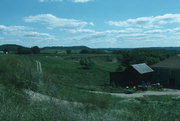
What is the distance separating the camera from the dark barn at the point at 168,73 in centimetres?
3601

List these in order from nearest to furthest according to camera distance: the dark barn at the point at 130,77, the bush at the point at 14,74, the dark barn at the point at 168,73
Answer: the bush at the point at 14,74
the dark barn at the point at 168,73
the dark barn at the point at 130,77

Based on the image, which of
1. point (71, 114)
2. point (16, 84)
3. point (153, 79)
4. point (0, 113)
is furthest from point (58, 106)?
point (153, 79)

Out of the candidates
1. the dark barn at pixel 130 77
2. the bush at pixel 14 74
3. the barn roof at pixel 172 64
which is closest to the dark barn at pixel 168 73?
the barn roof at pixel 172 64

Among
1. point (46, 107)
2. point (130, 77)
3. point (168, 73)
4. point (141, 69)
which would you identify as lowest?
point (130, 77)

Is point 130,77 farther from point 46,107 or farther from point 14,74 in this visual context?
point 46,107

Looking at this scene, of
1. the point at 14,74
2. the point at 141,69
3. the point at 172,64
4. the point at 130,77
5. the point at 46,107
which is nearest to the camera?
the point at 46,107

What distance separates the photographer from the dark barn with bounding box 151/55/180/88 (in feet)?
118

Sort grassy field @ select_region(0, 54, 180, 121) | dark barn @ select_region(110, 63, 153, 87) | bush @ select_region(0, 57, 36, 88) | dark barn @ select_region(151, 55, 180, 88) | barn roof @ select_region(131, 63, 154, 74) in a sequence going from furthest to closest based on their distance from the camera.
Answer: barn roof @ select_region(131, 63, 154, 74) → dark barn @ select_region(110, 63, 153, 87) → dark barn @ select_region(151, 55, 180, 88) → bush @ select_region(0, 57, 36, 88) → grassy field @ select_region(0, 54, 180, 121)

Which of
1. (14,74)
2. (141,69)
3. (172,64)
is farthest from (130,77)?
(14,74)

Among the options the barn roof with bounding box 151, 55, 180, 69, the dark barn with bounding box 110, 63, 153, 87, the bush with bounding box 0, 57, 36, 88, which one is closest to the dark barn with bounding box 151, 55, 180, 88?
the barn roof with bounding box 151, 55, 180, 69

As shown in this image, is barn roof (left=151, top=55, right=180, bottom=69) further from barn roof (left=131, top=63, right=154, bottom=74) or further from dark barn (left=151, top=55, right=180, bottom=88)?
barn roof (left=131, top=63, right=154, bottom=74)

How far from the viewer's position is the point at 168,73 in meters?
36.8

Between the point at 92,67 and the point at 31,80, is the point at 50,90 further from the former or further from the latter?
the point at 92,67

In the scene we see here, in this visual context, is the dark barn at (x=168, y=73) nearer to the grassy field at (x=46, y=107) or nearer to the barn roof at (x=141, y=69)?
the barn roof at (x=141, y=69)
